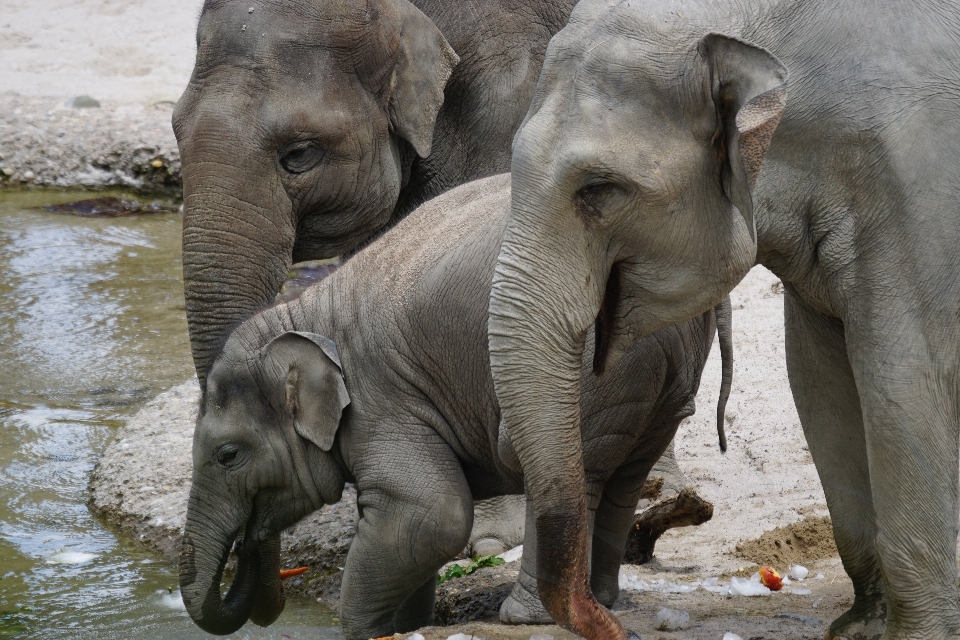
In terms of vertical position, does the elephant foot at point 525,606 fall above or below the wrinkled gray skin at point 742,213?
below

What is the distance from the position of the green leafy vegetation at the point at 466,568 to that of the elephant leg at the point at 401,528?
0.75 metres

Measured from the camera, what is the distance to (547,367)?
2.96 meters

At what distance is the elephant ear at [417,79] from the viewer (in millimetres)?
5051

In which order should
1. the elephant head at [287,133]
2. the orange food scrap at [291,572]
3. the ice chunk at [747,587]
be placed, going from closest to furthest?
the ice chunk at [747,587], the elephant head at [287,133], the orange food scrap at [291,572]

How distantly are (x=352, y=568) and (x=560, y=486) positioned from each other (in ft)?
4.70

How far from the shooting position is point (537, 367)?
2957mm

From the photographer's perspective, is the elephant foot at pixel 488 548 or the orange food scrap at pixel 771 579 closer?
the orange food scrap at pixel 771 579

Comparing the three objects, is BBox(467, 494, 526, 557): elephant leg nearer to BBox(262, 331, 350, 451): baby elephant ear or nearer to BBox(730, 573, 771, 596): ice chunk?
BBox(730, 573, 771, 596): ice chunk

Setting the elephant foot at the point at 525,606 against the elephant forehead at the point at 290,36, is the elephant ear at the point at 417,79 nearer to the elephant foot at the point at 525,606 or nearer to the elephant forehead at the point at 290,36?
the elephant forehead at the point at 290,36

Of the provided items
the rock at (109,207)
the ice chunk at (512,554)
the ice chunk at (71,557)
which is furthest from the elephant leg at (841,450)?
the rock at (109,207)

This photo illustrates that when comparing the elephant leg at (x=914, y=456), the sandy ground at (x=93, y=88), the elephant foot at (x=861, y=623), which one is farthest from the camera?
the sandy ground at (x=93, y=88)

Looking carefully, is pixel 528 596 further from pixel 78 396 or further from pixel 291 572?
pixel 78 396

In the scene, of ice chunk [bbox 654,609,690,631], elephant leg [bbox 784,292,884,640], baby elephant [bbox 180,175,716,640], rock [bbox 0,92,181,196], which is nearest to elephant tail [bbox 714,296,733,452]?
baby elephant [bbox 180,175,716,640]

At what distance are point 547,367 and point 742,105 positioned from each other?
672 millimetres
